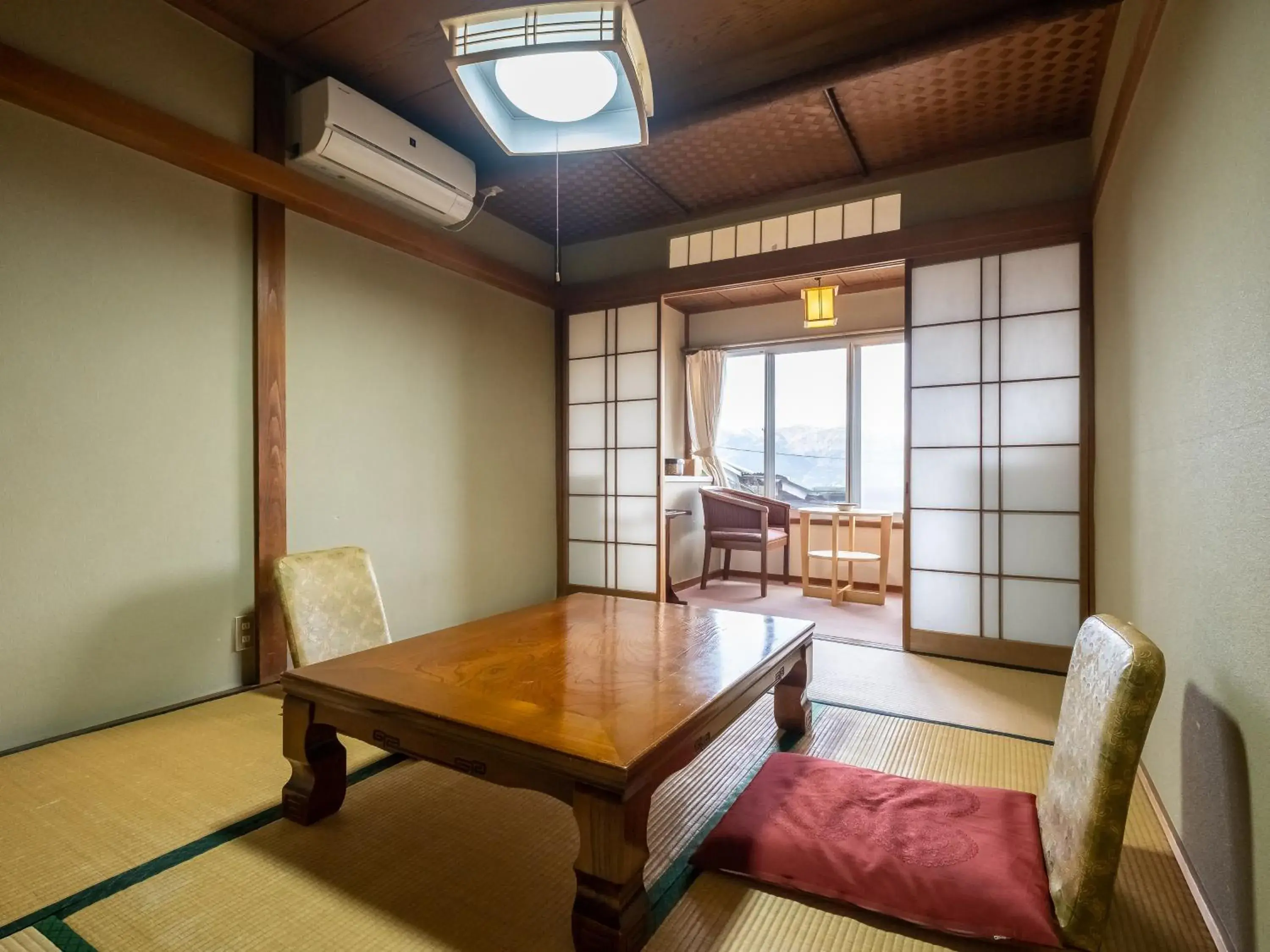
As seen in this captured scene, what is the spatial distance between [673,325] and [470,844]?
17.1ft

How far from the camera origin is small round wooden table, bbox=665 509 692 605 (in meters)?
4.34

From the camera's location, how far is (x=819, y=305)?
448cm

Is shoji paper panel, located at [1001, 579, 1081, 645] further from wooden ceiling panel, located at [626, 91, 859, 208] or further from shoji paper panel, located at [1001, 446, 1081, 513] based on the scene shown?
wooden ceiling panel, located at [626, 91, 859, 208]

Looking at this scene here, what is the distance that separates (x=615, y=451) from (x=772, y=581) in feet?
7.49

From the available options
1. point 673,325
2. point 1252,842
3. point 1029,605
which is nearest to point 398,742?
point 1252,842

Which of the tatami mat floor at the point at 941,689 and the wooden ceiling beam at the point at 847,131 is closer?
the tatami mat floor at the point at 941,689

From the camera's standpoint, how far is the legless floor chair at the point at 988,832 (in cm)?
108

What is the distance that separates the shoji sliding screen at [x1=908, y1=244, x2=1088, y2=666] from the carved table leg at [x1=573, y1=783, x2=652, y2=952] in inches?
105

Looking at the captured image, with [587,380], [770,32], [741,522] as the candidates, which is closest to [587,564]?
[587,380]

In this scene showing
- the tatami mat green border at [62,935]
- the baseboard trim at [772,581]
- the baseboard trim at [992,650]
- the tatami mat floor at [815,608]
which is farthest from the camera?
the baseboard trim at [772,581]

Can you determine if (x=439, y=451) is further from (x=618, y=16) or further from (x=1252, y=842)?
(x=1252, y=842)

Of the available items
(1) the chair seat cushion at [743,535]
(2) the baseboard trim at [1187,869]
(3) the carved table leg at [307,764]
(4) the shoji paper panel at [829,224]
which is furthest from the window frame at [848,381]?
(3) the carved table leg at [307,764]

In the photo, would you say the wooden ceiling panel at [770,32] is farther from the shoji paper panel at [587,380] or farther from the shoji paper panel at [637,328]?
the shoji paper panel at [587,380]

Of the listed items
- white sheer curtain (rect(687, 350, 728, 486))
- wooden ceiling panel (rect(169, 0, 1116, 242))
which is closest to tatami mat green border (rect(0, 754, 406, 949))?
wooden ceiling panel (rect(169, 0, 1116, 242))
